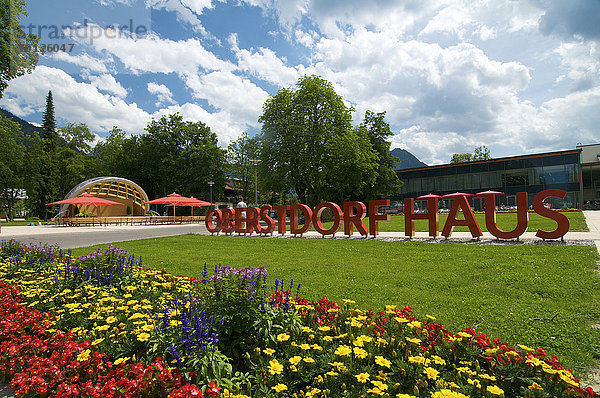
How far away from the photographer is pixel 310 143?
28141mm

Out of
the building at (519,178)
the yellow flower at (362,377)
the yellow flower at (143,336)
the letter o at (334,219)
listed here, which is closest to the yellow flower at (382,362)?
the yellow flower at (362,377)

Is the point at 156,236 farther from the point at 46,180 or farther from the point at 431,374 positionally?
the point at 46,180

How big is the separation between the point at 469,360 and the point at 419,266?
550 centimetres

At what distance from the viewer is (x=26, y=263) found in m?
7.09

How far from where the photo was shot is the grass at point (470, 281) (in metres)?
4.28

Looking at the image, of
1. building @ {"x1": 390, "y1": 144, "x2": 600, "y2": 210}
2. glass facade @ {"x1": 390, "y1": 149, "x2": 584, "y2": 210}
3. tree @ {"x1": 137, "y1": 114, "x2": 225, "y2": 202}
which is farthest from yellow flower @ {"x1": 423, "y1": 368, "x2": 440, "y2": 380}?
building @ {"x1": 390, "y1": 144, "x2": 600, "y2": 210}

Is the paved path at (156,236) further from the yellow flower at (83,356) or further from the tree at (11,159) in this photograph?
the tree at (11,159)

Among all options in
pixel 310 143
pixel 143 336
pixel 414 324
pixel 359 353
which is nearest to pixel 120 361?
pixel 143 336

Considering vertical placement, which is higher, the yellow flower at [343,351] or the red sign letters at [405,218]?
the red sign letters at [405,218]

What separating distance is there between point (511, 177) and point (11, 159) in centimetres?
7586

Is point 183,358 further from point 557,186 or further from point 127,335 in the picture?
point 557,186

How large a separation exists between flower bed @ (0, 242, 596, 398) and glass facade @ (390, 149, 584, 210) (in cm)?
5697

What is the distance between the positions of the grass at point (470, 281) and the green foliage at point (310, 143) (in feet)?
56.8

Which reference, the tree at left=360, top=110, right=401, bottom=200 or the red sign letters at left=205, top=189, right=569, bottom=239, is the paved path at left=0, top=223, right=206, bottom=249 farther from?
the tree at left=360, top=110, right=401, bottom=200
